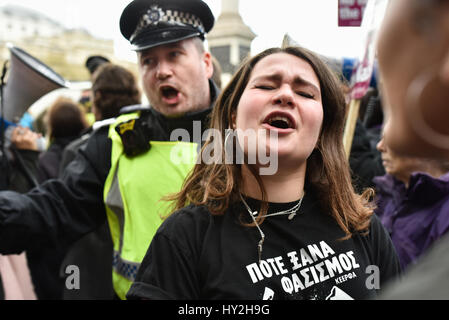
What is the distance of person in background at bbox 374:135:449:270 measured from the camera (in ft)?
7.30

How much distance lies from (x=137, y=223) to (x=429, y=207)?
1.54 metres

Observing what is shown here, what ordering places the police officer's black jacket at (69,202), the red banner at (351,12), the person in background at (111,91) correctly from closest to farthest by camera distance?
the police officer's black jacket at (69,202) → the red banner at (351,12) → the person in background at (111,91)

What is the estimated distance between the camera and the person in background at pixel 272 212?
128 cm

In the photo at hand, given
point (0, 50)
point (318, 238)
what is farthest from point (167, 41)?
point (0, 50)

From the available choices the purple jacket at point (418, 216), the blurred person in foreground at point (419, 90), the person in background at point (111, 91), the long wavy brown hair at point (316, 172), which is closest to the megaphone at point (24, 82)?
the person in background at point (111, 91)

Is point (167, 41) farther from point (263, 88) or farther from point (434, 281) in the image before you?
point (434, 281)

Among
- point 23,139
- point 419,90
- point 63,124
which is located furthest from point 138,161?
point 63,124

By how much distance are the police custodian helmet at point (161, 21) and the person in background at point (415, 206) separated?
1272 mm

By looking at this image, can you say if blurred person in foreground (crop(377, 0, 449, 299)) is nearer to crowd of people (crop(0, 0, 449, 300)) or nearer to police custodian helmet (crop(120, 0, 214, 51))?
crowd of people (crop(0, 0, 449, 300))

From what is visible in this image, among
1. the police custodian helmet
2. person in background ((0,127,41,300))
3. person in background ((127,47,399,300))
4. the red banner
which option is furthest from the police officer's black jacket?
the red banner

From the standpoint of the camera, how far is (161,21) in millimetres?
2244

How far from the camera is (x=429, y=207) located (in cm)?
234

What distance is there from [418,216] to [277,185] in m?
1.25

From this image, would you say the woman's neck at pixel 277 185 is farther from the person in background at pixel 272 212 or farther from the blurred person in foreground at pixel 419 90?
the blurred person in foreground at pixel 419 90
